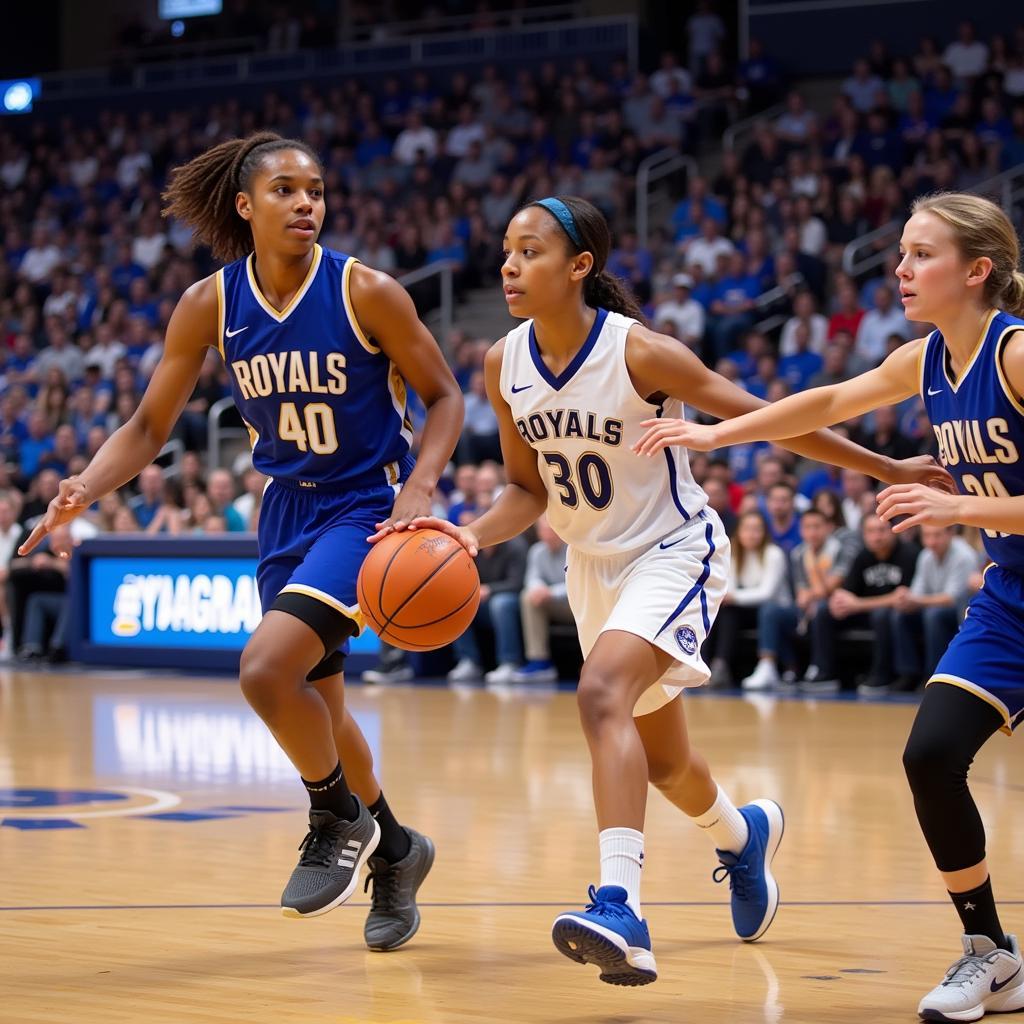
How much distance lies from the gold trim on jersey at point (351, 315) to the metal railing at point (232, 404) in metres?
10.9

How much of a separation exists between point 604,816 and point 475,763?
4.31 m

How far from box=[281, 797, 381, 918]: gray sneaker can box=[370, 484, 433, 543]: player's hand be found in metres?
0.73

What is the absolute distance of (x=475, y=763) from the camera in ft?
26.2

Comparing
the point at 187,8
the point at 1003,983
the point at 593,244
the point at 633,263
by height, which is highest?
the point at 187,8

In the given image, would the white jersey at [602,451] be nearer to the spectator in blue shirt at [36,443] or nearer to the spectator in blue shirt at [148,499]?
the spectator in blue shirt at [148,499]

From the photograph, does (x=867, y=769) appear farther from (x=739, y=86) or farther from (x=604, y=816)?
(x=739, y=86)

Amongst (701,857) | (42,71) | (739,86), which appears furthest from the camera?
(42,71)

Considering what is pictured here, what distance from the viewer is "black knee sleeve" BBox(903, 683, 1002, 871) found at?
3.63 metres

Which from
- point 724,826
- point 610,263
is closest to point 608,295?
point 724,826

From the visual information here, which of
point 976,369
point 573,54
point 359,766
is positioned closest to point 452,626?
point 359,766

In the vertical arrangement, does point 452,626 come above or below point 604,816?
above

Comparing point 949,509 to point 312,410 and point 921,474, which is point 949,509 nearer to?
point 921,474

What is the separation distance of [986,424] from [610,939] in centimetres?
136

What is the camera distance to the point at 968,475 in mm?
3812
